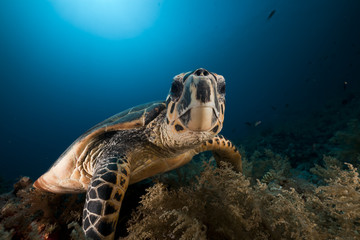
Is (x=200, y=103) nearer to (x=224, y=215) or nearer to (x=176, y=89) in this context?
(x=176, y=89)

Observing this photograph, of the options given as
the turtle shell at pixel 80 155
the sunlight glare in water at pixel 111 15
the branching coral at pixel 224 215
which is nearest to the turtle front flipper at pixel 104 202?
the branching coral at pixel 224 215

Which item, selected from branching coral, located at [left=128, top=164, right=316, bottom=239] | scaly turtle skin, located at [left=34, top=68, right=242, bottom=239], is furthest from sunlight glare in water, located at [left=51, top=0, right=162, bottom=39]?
branching coral, located at [left=128, top=164, right=316, bottom=239]

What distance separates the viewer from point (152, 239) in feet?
3.24

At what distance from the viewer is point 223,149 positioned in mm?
2266

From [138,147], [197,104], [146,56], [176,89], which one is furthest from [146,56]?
[197,104]

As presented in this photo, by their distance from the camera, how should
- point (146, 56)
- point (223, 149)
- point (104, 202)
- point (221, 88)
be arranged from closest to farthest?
point (104, 202) < point (221, 88) < point (223, 149) < point (146, 56)

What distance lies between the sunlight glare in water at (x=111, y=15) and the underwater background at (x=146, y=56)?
372mm

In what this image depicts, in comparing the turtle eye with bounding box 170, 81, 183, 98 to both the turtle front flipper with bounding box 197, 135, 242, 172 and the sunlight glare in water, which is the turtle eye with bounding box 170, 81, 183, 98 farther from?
the sunlight glare in water

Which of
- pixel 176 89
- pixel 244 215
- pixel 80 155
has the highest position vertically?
pixel 176 89

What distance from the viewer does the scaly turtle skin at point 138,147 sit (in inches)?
43.0

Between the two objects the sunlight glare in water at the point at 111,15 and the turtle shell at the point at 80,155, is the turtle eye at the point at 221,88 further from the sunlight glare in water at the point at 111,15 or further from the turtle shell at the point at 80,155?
the sunlight glare in water at the point at 111,15

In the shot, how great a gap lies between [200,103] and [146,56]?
8268cm

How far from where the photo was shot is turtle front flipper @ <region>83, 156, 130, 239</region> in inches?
44.0

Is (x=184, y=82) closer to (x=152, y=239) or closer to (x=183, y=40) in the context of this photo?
(x=152, y=239)
